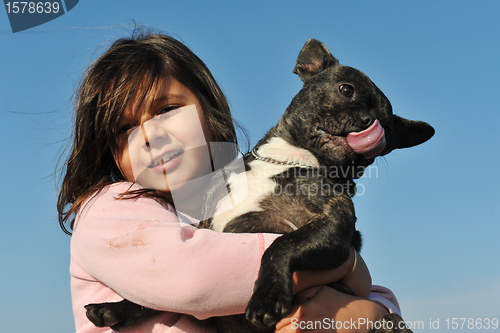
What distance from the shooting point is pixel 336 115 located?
280 cm

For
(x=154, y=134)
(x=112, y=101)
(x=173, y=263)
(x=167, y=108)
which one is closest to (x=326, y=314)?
(x=173, y=263)

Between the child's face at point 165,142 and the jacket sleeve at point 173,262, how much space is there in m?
0.41

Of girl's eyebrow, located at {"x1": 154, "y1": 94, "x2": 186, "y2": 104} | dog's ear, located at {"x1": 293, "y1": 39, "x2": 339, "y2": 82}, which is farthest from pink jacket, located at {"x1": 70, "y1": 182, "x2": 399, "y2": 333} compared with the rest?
dog's ear, located at {"x1": 293, "y1": 39, "x2": 339, "y2": 82}

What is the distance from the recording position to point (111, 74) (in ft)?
9.64

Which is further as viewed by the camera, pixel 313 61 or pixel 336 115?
pixel 313 61

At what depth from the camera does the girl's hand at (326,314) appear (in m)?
2.19

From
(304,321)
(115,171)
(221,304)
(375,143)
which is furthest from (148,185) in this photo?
(375,143)

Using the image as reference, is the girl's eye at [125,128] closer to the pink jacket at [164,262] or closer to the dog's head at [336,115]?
the pink jacket at [164,262]

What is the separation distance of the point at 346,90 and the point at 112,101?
5.15 feet

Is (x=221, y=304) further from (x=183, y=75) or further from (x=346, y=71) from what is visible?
(x=346, y=71)

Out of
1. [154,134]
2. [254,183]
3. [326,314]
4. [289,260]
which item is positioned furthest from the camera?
[254,183]

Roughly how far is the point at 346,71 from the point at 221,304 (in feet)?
6.17

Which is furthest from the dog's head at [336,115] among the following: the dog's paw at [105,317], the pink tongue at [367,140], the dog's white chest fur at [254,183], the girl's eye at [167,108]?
the dog's paw at [105,317]

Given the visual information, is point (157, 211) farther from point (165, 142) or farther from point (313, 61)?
point (313, 61)
